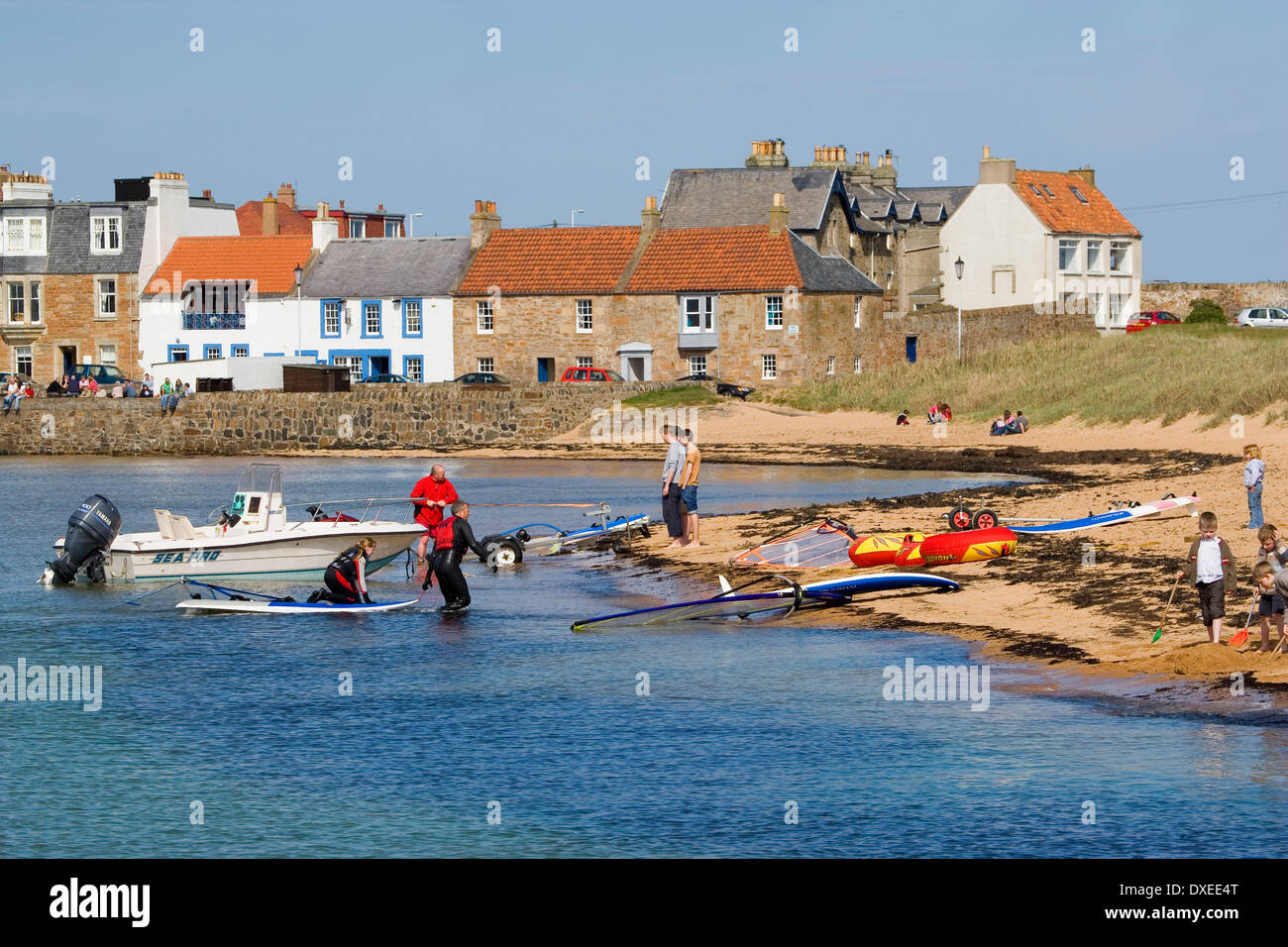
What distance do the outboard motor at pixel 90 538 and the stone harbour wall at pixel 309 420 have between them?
3523 cm

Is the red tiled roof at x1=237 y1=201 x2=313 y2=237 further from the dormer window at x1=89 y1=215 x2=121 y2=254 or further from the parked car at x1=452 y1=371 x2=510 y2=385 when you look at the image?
the parked car at x1=452 y1=371 x2=510 y2=385

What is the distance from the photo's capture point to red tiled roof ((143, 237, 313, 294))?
79.0 metres

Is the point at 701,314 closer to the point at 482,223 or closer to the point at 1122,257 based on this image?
the point at 482,223

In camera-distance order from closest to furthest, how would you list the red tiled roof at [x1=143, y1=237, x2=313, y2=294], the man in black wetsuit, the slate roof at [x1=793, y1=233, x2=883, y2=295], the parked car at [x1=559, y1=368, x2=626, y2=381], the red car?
the man in black wetsuit
the parked car at [x1=559, y1=368, x2=626, y2=381]
the slate roof at [x1=793, y1=233, x2=883, y2=295]
the red car
the red tiled roof at [x1=143, y1=237, x2=313, y2=294]

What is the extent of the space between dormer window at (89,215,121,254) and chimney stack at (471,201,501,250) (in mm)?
16945

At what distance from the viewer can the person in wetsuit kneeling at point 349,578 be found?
26000 millimetres

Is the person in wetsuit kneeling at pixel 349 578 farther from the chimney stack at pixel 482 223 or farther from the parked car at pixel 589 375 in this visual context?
the chimney stack at pixel 482 223

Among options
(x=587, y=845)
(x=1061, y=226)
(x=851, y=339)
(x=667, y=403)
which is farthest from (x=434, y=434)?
(x=587, y=845)

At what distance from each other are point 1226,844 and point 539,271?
63122 millimetres

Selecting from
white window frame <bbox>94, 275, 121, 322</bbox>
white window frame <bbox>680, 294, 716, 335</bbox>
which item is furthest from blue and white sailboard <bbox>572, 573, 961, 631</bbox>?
white window frame <bbox>94, 275, 121, 322</bbox>

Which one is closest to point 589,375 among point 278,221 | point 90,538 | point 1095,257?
point 1095,257

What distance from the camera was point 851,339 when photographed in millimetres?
74188

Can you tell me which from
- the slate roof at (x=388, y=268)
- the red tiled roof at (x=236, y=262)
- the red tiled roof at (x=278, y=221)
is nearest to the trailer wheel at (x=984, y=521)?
the slate roof at (x=388, y=268)
